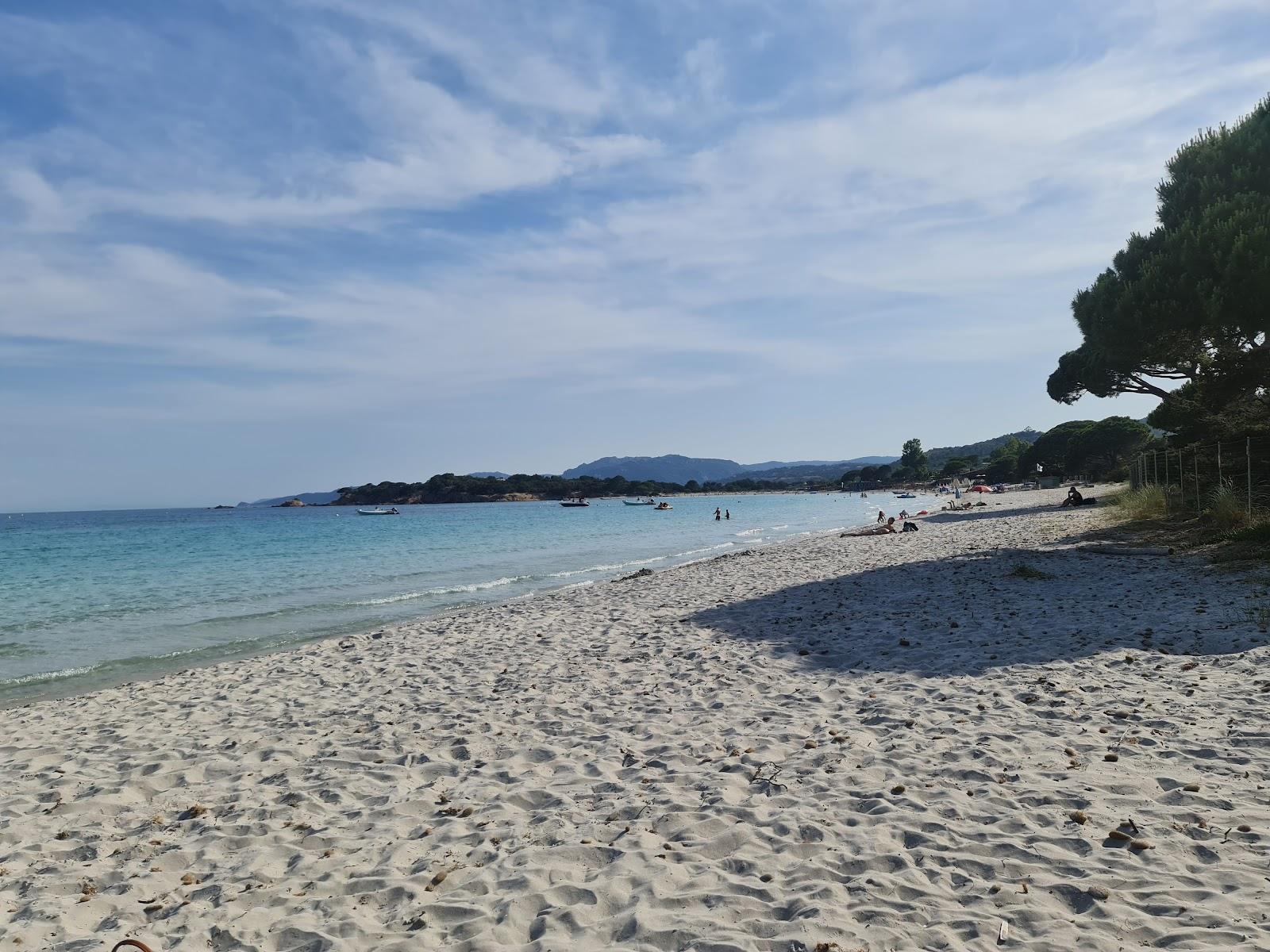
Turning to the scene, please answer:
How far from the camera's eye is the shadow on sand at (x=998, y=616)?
823 cm

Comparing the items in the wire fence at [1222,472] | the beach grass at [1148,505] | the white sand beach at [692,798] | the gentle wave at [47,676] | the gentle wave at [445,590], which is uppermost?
the wire fence at [1222,472]

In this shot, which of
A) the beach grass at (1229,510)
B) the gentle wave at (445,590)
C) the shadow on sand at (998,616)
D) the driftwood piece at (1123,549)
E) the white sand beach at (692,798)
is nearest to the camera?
the white sand beach at (692,798)

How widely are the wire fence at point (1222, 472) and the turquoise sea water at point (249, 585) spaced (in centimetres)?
1599

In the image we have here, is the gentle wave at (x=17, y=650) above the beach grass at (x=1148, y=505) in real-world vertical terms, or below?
below

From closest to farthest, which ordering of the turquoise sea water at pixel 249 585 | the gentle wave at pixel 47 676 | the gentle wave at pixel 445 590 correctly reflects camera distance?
the gentle wave at pixel 47 676
the turquoise sea water at pixel 249 585
the gentle wave at pixel 445 590

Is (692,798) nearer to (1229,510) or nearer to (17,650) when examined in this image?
(1229,510)

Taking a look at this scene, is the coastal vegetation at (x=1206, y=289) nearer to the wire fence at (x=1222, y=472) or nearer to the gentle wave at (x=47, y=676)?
the wire fence at (x=1222, y=472)

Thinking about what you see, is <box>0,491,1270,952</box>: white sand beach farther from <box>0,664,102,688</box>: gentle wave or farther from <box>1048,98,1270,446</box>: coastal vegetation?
<box>1048,98,1270,446</box>: coastal vegetation

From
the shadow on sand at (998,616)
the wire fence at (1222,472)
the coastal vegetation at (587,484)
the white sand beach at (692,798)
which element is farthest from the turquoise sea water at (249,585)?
the coastal vegetation at (587,484)

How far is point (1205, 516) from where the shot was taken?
59.6 ft

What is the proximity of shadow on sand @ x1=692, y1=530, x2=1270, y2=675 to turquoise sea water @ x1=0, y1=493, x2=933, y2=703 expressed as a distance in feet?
30.3

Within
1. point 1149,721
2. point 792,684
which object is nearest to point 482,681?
point 792,684

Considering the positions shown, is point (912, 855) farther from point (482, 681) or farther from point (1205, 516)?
point (1205, 516)

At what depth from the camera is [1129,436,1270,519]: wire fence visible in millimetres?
15758
